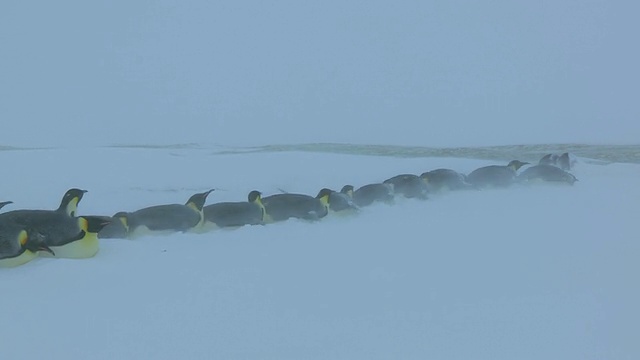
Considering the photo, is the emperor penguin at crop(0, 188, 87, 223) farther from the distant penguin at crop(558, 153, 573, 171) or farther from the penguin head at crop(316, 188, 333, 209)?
the distant penguin at crop(558, 153, 573, 171)

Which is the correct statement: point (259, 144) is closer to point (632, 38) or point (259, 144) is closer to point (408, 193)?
point (408, 193)

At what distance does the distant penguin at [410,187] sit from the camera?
116 inches

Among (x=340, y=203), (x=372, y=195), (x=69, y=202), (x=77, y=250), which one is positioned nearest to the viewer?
(x=77, y=250)

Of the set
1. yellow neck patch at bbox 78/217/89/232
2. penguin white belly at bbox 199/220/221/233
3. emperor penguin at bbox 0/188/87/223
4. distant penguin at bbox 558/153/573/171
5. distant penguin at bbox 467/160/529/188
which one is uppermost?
distant penguin at bbox 558/153/573/171

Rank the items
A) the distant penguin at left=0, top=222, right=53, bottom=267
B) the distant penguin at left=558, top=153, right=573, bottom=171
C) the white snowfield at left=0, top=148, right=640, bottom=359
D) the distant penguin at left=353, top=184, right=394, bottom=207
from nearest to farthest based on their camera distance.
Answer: the white snowfield at left=0, top=148, right=640, bottom=359 → the distant penguin at left=0, top=222, right=53, bottom=267 → the distant penguin at left=353, top=184, right=394, bottom=207 → the distant penguin at left=558, top=153, right=573, bottom=171

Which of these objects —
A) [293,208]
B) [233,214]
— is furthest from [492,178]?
[233,214]

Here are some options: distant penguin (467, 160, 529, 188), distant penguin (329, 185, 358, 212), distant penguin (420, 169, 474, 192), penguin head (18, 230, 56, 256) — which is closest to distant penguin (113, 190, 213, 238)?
penguin head (18, 230, 56, 256)

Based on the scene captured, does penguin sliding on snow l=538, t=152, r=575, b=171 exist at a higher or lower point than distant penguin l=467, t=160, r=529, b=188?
higher

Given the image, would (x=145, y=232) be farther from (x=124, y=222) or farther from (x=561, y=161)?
(x=561, y=161)

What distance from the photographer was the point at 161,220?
7.73 ft

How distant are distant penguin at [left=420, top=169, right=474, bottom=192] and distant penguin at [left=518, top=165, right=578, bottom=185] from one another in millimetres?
276

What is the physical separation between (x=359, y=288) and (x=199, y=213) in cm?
82

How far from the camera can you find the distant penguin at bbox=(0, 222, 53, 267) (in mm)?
1874

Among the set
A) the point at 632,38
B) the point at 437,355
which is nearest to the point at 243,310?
the point at 437,355
